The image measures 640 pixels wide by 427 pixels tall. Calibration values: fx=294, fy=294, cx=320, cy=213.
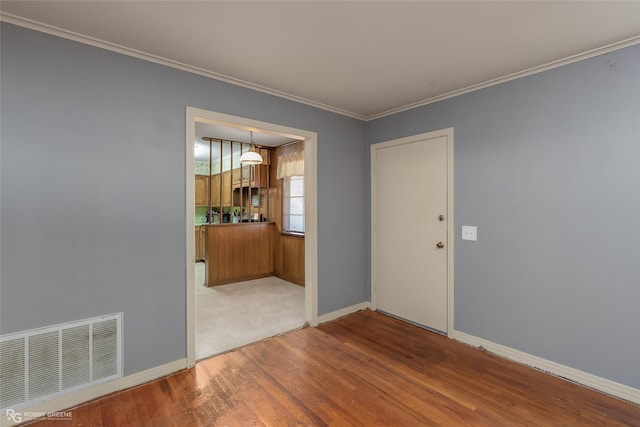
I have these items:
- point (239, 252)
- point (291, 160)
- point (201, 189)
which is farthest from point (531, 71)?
point (201, 189)

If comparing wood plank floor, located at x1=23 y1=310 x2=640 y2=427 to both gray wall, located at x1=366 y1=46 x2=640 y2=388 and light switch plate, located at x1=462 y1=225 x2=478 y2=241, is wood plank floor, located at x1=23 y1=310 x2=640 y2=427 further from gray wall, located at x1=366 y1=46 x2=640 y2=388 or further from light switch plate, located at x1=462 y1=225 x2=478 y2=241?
light switch plate, located at x1=462 y1=225 x2=478 y2=241

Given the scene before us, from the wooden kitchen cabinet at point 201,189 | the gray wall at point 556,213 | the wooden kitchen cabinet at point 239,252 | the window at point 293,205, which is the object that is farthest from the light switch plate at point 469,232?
the wooden kitchen cabinet at point 201,189

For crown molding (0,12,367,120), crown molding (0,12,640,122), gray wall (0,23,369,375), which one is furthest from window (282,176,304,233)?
gray wall (0,23,369,375)

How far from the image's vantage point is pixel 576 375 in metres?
2.31

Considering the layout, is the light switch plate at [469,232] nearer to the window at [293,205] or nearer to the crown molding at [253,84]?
the crown molding at [253,84]

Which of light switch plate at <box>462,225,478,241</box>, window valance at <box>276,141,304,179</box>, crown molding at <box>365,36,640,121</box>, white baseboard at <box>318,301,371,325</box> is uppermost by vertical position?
crown molding at <box>365,36,640,121</box>

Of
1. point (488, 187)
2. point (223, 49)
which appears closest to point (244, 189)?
point (223, 49)

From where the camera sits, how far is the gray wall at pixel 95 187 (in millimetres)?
1864

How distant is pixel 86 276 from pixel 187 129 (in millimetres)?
1333

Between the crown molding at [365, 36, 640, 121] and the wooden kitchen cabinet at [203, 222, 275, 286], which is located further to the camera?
the wooden kitchen cabinet at [203, 222, 275, 286]

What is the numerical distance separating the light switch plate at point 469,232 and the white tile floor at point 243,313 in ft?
6.68

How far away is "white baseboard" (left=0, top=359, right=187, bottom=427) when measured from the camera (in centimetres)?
185

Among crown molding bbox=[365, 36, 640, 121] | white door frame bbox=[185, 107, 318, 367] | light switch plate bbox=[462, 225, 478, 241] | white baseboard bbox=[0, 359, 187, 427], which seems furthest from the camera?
light switch plate bbox=[462, 225, 478, 241]

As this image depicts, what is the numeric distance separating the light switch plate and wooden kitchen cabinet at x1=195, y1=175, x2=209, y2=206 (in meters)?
5.99
